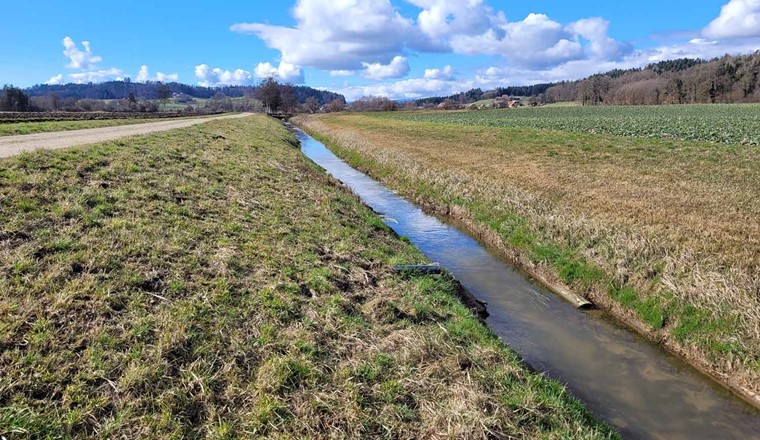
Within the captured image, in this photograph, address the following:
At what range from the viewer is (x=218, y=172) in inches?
689

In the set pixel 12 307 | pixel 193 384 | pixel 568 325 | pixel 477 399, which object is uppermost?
pixel 12 307

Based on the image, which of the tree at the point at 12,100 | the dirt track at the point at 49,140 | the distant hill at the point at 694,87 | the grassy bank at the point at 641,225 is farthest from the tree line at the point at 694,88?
the tree at the point at 12,100

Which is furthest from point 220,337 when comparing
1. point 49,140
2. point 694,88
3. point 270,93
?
point 694,88

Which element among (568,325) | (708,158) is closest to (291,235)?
(568,325)

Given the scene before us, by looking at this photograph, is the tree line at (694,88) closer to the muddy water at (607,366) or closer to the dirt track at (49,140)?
the muddy water at (607,366)

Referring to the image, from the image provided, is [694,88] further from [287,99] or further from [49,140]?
[49,140]

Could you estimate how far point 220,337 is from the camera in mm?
6398

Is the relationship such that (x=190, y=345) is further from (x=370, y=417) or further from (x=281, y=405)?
(x=370, y=417)

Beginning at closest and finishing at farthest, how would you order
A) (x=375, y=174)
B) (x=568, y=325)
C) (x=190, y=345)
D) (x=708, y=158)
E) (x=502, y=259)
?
1. (x=190, y=345)
2. (x=568, y=325)
3. (x=502, y=259)
4. (x=708, y=158)
5. (x=375, y=174)

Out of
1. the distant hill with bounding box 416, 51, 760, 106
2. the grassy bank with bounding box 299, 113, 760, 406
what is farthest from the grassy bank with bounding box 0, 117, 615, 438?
the distant hill with bounding box 416, 51, 760, 106

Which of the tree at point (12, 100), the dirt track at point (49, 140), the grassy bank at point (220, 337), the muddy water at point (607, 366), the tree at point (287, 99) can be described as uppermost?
the tree at point (287, 99)

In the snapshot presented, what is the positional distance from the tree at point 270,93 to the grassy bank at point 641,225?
10234 centimetres

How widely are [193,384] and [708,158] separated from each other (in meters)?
27.6

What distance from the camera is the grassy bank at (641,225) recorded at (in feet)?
27.0
